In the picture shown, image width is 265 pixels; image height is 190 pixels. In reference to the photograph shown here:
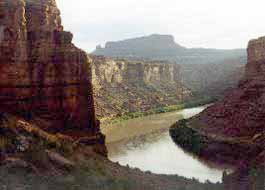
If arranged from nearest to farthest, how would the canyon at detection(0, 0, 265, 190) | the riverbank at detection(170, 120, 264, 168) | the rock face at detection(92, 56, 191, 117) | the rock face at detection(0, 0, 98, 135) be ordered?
the canyon at detection(0, 0, 265, 190) → the rock face at detection(0, 0, 98, 135) → the riverbank at detection(170, 120, 264, 168) → the rock face at detection(92, 56, 191, 117)

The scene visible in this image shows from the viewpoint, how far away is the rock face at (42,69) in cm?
2288

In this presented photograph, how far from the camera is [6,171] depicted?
53.1 feet

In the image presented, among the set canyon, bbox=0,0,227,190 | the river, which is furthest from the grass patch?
canyon, bbox=0,0,227,190

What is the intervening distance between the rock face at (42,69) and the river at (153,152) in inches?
481

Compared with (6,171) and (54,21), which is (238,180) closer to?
(6,171)

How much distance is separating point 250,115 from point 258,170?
31384 mm

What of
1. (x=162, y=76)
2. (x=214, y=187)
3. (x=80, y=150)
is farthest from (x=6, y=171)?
(x=162, y=76)

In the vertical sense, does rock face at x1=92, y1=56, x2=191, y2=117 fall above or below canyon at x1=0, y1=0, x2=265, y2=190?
below

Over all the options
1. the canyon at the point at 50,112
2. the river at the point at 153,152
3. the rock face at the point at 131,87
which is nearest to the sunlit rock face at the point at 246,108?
the river at the point at 153,152

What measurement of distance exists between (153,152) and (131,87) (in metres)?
64.1

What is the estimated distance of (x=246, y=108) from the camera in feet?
174

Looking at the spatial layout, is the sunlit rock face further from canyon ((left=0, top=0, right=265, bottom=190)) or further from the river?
canyon ((left=0, top=0, right=265, bottom=190))

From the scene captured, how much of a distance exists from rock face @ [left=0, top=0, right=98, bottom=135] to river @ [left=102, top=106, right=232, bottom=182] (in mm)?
12215

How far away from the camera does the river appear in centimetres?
3809
